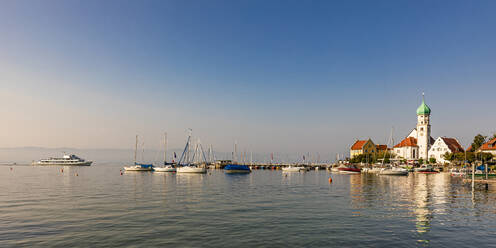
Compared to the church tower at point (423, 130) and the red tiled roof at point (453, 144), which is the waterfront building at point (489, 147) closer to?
the red tiled roof at point (453, 144)

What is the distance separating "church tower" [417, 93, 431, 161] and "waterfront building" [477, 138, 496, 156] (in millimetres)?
37831

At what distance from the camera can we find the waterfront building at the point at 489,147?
11738cm

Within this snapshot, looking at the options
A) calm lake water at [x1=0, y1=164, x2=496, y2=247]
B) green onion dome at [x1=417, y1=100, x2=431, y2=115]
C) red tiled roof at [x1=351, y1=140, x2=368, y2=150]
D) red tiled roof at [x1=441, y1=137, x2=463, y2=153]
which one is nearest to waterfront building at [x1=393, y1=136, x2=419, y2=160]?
green onion dome at [x1=417, y1=100, x2=431, y2=115]

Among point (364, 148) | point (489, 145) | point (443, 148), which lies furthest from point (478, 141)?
point (364, 148)

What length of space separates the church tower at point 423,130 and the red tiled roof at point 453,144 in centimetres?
1067

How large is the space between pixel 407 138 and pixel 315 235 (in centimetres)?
17535

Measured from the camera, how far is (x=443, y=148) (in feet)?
492

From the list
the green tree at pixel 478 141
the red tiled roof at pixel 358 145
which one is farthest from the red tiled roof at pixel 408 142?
the green tree at pixel 478 141

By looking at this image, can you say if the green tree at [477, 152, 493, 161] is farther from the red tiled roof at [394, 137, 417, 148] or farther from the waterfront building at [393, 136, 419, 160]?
the red tiled roof at [394, 137, 417, 148]

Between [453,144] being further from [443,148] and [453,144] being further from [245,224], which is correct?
[245,224]

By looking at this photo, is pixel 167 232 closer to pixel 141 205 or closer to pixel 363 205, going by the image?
pixel 141 205

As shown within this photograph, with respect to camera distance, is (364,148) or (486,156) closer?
(486,156)

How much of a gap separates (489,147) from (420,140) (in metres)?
46.4

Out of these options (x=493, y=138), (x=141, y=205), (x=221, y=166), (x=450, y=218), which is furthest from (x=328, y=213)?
(x=221, y=166)
